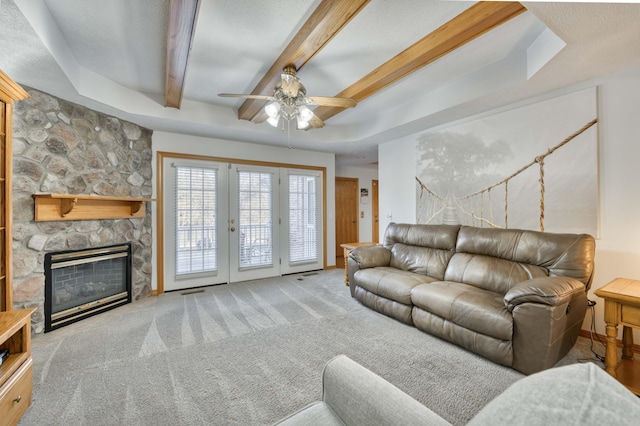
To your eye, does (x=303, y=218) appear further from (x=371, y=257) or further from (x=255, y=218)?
(x=371, y=257)

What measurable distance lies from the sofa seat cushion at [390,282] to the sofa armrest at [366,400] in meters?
1.81

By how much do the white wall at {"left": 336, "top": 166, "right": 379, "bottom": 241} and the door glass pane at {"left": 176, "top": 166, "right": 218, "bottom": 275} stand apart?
3.59m

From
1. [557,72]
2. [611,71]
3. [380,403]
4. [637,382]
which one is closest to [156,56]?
[380,403]

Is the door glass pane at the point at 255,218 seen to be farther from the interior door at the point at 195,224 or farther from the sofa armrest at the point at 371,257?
the sofa armrest at the point at 371,257

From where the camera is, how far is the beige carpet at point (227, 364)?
163cm

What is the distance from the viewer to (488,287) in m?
2.58

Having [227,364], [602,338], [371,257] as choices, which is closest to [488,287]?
[602,338]

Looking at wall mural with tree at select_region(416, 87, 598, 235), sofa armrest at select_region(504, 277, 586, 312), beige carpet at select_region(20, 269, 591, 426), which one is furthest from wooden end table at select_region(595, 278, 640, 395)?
wall mural with tree at select_region(416, 87, 598, 235)

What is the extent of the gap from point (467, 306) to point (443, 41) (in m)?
2.15

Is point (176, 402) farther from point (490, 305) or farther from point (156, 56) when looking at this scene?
point (156, 56)

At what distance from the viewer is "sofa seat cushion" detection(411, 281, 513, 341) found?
2.00 m

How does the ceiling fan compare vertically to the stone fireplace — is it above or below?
above

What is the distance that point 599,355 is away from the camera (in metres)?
2.16

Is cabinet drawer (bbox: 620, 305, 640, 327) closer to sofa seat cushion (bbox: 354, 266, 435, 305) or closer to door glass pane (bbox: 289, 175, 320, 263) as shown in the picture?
sofa seat cushion (bbox: 354, 266, 435, 305)
